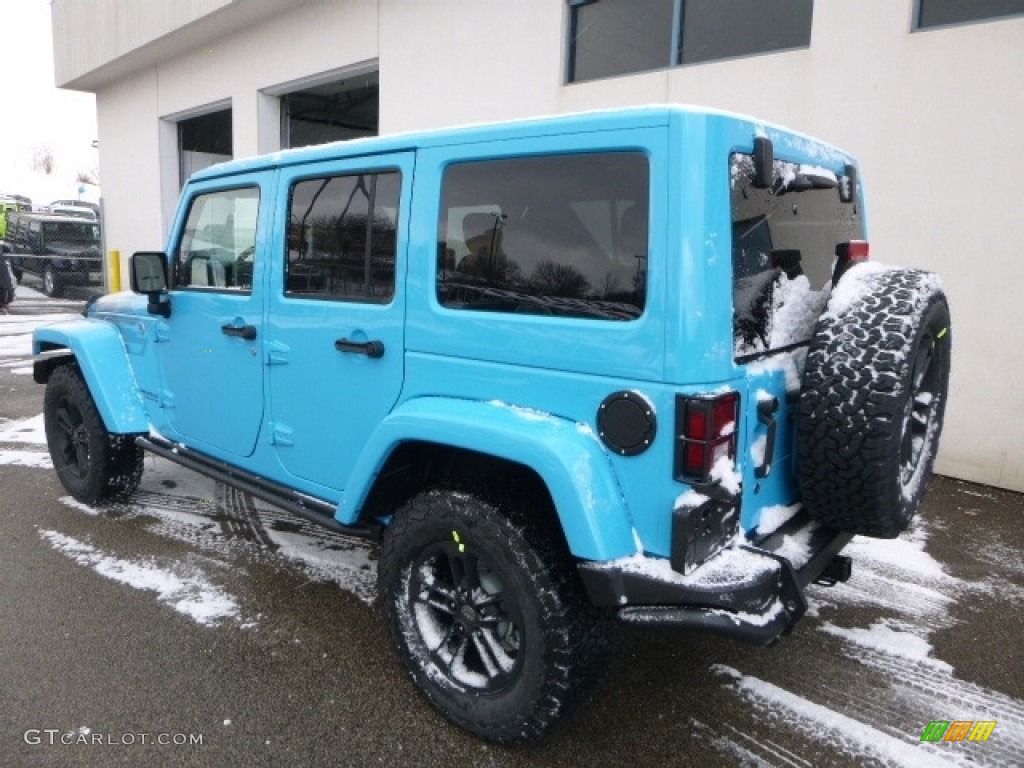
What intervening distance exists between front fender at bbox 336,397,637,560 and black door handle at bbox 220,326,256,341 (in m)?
1.15

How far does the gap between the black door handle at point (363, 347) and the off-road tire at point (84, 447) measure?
1938 mm

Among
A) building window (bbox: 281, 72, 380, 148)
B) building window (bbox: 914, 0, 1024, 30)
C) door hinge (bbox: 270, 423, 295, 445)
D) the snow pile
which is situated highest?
building window (bbox: 281, 72, 380, 148)

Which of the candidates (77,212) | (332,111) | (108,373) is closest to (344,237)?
(108,373)

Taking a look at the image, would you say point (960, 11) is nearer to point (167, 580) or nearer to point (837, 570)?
point (837, 570)

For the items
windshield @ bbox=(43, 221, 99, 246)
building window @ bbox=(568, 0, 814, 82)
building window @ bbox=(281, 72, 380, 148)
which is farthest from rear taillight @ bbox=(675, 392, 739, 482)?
windshield @ bbox=(43, 221, 99, 246)

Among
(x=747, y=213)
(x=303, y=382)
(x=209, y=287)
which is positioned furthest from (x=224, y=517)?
(x=747, y=213)

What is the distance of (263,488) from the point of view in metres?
3.21

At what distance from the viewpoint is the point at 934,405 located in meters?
2.77

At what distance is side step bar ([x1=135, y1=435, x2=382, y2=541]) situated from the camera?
9.18ft

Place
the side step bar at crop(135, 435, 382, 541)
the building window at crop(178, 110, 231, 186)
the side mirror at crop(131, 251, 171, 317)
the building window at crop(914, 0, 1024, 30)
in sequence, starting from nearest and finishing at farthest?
the side step bar at crop(135, 435, 382, 541)
the side mirror at crop(131, 251, 171, 317)
the building window at crop(914, 0, 1024, 30)
the building window at crop(178, 110, 231, 186)

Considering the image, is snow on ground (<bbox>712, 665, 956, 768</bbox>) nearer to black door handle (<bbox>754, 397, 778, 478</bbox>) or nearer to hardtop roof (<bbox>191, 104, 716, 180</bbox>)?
black door handle (<bbox>754, 397, 778, 478</bbox>)

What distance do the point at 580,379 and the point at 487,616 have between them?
0.87 meters

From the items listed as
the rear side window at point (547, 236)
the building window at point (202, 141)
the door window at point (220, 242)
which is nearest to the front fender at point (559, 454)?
the rear side window at point (547, 236)

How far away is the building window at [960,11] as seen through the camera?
4.74 m
